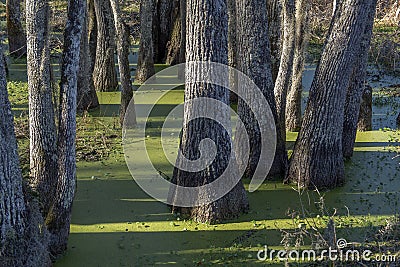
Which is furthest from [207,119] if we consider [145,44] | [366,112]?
[145,44]

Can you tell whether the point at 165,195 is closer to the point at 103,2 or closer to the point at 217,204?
the point at 217,204

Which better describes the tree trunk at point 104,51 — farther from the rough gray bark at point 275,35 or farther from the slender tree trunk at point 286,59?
the slender tree trunk at point 286,59

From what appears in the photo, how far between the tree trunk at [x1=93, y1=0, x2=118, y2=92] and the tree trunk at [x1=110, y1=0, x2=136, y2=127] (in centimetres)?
113

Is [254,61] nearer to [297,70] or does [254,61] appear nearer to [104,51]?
[297,70]

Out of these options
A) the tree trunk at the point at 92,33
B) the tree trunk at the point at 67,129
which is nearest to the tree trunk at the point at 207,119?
the tree trunk at the point at 67,129

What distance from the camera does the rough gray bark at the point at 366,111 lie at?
12180 mm

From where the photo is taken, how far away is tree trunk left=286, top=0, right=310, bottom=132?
11305mm

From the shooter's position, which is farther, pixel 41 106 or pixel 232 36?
pixel 232 36

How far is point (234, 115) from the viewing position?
13258 mm

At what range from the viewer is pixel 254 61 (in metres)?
9.82

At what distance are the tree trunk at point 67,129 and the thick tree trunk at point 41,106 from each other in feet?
1.19

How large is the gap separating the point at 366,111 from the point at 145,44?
17.4ft

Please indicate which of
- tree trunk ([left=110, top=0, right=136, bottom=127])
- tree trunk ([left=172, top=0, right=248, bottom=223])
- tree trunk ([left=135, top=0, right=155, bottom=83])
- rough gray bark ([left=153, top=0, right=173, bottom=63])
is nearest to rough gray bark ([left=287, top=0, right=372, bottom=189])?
tree trunk ([left=172, top=0, right=248, bottom=223])

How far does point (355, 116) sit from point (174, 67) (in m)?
6.59
